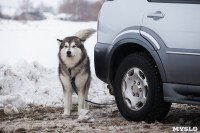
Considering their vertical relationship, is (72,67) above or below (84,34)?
below

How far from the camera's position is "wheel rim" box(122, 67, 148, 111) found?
6309 mm

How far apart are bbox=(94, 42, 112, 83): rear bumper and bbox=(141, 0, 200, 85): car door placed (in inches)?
38.2

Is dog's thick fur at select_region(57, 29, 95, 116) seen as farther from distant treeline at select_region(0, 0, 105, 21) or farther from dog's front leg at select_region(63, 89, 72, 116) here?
distant treeline at select_region(0, 0, 105, 21)

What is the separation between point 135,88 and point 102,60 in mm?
859

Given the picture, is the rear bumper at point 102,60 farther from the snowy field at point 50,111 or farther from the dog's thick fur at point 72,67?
the dog's thick fur at point 72,67

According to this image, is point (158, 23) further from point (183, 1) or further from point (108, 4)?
point (108, 4)

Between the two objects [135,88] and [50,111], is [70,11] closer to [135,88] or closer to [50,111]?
[50,111]

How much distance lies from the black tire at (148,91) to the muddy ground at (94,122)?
0.34 feet

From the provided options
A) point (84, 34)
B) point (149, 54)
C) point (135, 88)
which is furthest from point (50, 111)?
point (149, 54)

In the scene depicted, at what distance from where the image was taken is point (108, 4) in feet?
23.3

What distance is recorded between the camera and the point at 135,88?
6.40m

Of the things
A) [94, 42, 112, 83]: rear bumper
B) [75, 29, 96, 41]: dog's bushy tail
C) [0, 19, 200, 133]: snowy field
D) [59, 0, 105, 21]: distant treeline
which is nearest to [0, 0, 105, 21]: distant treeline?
[59, 0, 105, 21]: distant treeline

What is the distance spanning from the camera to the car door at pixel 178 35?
18.6 feet

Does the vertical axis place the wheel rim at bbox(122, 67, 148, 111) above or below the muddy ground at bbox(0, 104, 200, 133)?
above
